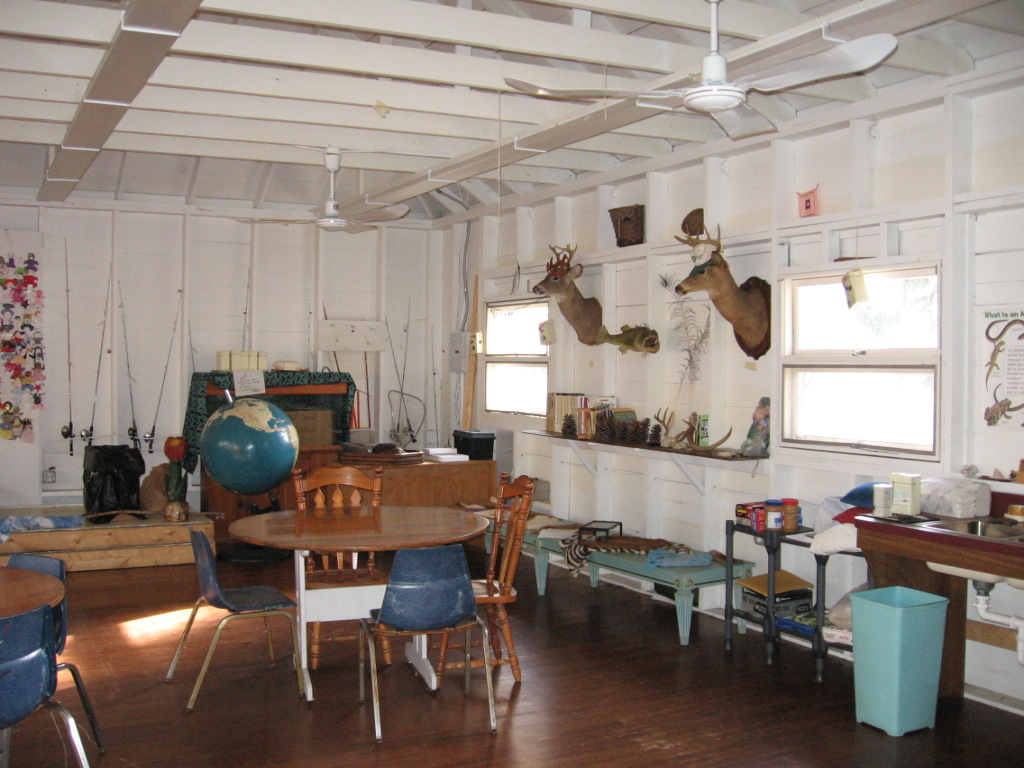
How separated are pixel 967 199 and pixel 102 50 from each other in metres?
4.50

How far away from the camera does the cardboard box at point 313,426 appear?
823 cm

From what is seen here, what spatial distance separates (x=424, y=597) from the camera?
4.03 m

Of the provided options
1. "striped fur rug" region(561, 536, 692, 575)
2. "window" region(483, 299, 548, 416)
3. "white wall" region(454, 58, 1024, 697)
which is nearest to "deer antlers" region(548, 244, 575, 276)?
"white wall" region(454, 58, 1024, 697)

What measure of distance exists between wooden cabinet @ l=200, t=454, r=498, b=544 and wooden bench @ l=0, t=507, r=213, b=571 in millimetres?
485

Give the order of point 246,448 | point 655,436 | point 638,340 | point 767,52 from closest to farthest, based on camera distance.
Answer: point 767,52 → point 246,448 → point 655,436 → point 638,340

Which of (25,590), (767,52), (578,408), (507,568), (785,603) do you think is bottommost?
(785,603)

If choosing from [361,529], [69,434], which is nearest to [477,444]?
[361,529]

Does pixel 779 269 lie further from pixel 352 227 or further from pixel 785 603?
pixel 352 227

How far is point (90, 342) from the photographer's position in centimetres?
854

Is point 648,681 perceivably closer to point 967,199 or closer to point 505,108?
point 967,199

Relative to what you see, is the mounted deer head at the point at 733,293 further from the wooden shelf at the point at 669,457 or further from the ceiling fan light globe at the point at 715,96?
the ceiling fan light globe at the point at 715,96

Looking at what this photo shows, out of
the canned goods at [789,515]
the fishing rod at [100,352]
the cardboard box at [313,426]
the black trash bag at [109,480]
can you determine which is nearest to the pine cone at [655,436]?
the canned goods at [789,515]

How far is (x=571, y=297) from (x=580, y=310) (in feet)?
0.49

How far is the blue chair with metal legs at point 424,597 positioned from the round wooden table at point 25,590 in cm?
130
